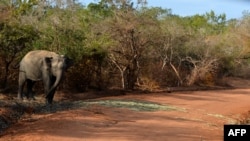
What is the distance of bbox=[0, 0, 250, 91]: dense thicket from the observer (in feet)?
64.9

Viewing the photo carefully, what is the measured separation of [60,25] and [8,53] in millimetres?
3290

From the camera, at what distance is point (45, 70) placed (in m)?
16.2

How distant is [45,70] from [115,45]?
8324mm

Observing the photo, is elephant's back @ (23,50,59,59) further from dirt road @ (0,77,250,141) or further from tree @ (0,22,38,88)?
dirt road @ (0,77,250,141)

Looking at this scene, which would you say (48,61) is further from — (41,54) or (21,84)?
(21,84)

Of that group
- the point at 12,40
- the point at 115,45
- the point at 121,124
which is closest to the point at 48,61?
the point at 12,40

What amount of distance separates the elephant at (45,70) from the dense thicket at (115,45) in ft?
6.58

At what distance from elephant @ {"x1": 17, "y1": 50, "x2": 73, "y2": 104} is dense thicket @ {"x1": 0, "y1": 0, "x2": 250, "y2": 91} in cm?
200

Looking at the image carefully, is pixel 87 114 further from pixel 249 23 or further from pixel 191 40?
pixel 249 23

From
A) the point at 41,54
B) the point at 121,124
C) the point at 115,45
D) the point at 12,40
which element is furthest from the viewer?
the point at 115,45

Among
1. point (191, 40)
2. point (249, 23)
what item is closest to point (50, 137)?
point (191, 40)

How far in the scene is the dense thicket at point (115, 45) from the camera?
19.8 meters

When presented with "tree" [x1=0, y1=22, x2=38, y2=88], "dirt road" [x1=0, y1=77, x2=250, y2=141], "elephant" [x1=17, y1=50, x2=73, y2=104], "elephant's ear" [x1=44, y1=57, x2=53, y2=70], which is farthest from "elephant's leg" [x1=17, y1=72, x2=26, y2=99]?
"dirt road" [x1=0, y1=77, x2=250, y2=141]

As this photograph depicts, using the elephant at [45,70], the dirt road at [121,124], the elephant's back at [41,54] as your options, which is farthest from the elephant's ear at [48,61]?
the dirt road at [121,124]
